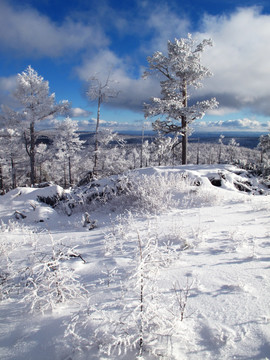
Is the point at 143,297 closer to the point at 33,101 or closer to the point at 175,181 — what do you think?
the point at 175,181

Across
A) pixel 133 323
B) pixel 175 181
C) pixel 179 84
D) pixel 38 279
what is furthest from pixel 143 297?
pixel 179 84

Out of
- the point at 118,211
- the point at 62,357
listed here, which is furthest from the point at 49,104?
the point at 62,357

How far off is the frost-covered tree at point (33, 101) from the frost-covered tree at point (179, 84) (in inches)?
301

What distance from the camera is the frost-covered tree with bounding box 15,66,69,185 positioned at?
1441cm

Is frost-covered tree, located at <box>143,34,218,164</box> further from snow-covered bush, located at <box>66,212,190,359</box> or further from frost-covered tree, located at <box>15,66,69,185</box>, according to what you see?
snow-covered bush, located at <box>66,212,190,359</box>

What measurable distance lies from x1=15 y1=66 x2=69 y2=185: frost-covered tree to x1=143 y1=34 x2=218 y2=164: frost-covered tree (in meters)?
7.66

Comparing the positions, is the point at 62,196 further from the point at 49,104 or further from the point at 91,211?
the point at 49,104

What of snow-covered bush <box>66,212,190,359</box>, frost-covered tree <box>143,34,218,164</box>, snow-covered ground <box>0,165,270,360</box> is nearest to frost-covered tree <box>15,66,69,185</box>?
frost-covered tree <box>143,34,218,164</box>

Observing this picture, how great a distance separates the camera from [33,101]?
48.2ft

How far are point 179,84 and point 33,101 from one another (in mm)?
11016

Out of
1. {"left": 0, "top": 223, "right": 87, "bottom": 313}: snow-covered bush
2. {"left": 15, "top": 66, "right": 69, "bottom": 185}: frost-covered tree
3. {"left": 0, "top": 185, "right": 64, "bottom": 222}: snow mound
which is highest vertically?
{"left": 15, "top": 66, "right": 69, "bottom": 185}: frost-covered tree

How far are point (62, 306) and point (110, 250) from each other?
130cm

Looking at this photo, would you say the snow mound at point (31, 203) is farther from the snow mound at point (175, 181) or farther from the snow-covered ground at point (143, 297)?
the snow-covered ground at point (143, 297)

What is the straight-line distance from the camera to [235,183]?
8.80 metres
